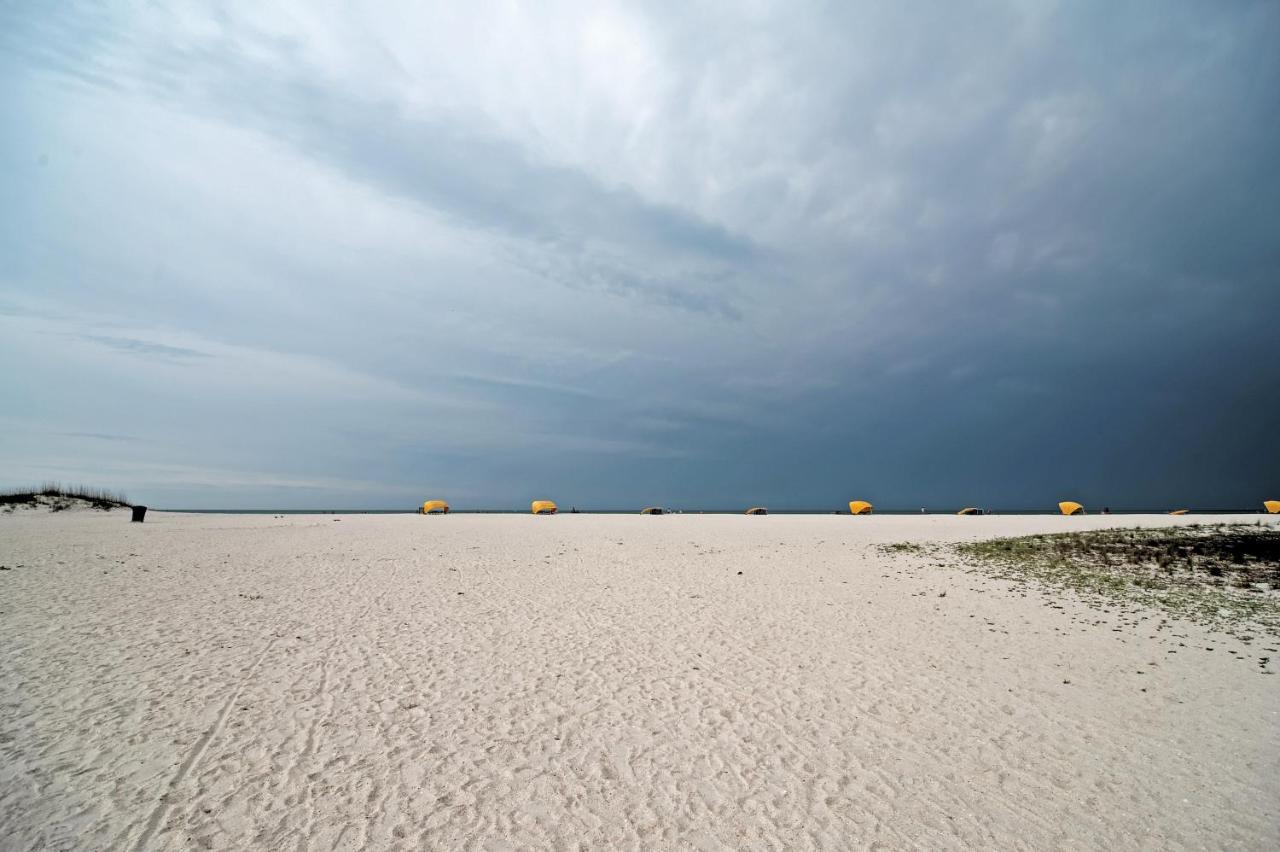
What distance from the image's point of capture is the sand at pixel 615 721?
19.3 feet

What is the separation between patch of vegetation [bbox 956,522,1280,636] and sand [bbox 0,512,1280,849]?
189cm

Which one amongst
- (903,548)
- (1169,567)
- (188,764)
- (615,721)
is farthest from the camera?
(903,548)

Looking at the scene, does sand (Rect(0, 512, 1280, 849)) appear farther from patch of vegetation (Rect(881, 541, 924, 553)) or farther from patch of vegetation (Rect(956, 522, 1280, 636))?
patch of vegetation (Rect(881, 541, 924, 553))

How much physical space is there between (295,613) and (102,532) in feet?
84.6

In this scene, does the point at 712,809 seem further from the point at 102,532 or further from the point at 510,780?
the point at 102,532

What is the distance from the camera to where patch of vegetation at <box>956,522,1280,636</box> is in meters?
14.6

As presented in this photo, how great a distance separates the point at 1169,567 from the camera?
19062 millimetres

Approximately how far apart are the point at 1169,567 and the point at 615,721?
68.8 feet

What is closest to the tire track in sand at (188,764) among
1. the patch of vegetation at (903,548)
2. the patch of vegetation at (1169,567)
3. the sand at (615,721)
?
the sand at (615,721)

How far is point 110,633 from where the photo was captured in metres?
11.6

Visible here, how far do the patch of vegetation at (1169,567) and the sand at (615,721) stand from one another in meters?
1.89

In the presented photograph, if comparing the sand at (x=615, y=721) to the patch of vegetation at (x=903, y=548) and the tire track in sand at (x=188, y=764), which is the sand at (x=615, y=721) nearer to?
the tire track in sand at (x=188, y=764)

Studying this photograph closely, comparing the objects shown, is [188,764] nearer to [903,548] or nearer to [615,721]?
[615,721]

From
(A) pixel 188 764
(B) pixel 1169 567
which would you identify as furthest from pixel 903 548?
(A) pixel 188 764
